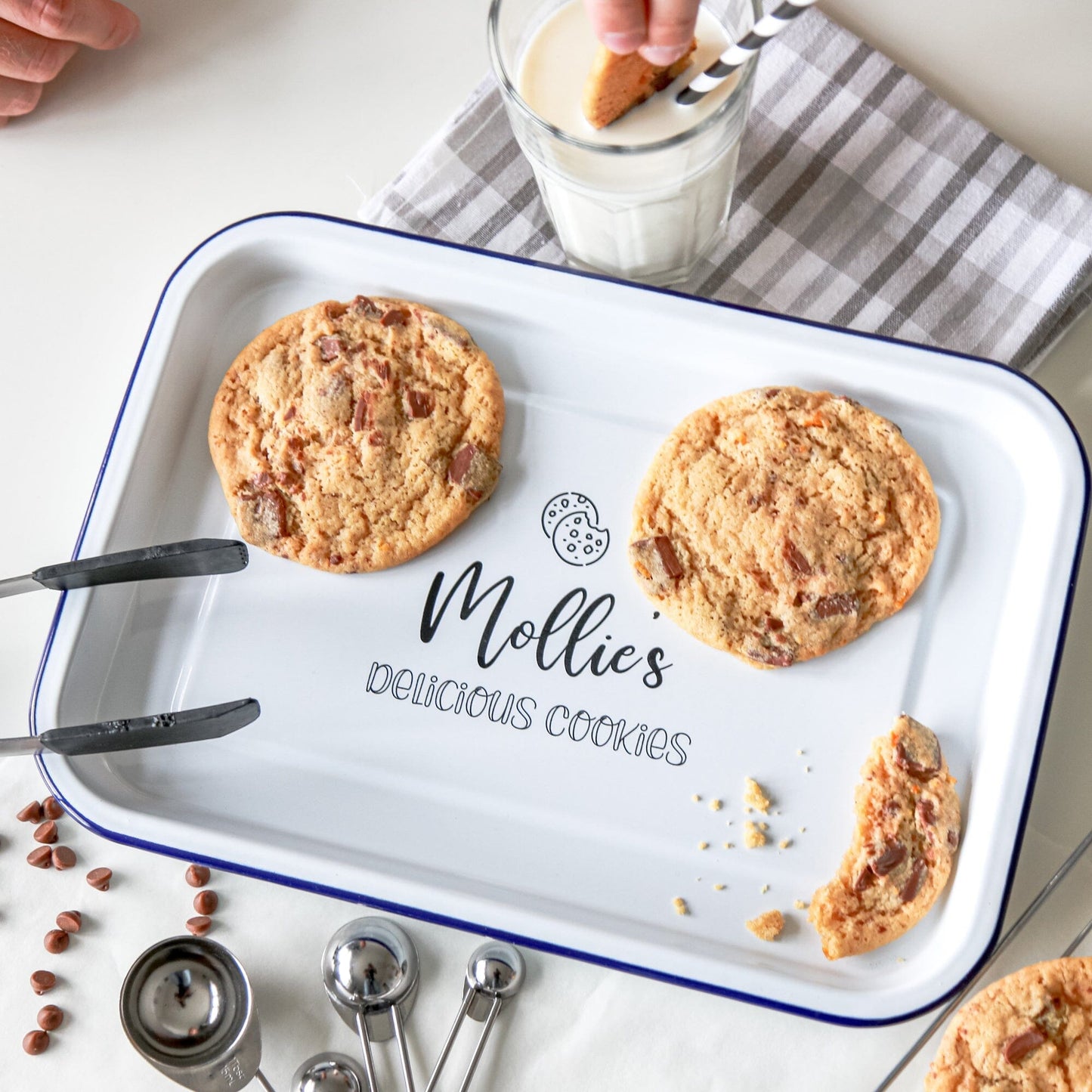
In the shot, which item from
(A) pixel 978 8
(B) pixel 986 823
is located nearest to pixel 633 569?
(B) pixel 986 823

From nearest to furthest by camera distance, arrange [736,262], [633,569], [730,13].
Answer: [730,13] < [633,569] < [736,262]

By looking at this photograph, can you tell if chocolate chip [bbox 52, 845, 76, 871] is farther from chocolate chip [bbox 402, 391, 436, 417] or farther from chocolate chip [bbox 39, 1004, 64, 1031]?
chocolate chip [bbox 402, 391, 436, 417]

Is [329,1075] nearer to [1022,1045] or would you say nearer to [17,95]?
[1022,1045]

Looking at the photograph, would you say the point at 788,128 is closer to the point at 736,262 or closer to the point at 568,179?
the point at 736,262

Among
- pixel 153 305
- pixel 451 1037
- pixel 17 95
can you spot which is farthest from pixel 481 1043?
pixel 17 95

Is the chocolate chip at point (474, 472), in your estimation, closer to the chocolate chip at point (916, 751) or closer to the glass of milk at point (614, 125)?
the glass of milk at point (614, 125)

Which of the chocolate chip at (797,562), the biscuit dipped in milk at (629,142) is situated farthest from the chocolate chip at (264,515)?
the chocolate chip at (797,562)
